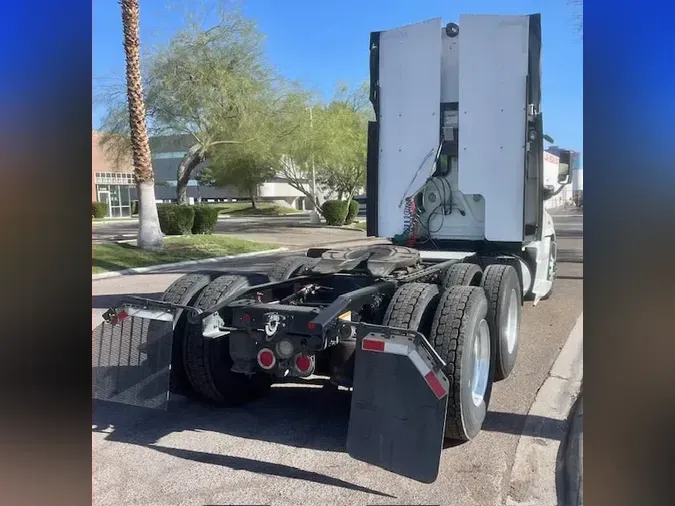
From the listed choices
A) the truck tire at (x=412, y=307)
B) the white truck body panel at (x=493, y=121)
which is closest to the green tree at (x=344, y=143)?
the white truck body panel at (x=493, y=121)

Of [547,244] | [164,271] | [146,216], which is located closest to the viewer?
[146,216]

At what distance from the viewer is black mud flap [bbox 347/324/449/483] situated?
3.04 meters

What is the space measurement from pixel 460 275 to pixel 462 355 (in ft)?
3.87

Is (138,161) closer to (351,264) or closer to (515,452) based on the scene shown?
(351,264)

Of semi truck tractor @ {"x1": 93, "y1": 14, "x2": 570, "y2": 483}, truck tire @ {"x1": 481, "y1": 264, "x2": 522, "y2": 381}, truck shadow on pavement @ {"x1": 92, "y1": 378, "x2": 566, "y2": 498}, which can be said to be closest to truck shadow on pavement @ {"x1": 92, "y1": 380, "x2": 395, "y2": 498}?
truck shadow on pavement @ {"x1": 92, "y1": 378, "x2": 566, "y2": 498}

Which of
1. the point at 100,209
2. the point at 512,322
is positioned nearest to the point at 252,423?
the point at 100,209

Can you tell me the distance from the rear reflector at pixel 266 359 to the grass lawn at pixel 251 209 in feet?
3.57

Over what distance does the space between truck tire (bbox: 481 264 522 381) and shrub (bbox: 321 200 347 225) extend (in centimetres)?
132

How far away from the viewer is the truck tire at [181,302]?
167 inches

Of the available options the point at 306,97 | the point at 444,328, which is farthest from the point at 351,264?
the point at 306,97

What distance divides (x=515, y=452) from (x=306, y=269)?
2.01 m

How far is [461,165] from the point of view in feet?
17.4

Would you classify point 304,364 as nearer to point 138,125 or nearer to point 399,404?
point 399,404

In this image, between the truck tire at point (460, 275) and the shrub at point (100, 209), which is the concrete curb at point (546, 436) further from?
the shrub at point (100, 209)
